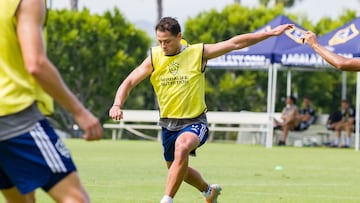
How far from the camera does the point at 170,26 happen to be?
10438mm

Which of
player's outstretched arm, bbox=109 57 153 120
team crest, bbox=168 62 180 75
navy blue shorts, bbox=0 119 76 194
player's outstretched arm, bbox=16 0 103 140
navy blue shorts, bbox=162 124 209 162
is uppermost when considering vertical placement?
player's outstretched arm, bbox=16 0 103 140

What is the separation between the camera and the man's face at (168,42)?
10531mm

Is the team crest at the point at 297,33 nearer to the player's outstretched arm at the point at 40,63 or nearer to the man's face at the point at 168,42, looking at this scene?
the man's face at the point at 168,42

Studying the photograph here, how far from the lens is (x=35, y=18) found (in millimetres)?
5664

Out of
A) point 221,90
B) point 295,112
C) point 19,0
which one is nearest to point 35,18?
point 19,0

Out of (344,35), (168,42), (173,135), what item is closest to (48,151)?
(168,42)

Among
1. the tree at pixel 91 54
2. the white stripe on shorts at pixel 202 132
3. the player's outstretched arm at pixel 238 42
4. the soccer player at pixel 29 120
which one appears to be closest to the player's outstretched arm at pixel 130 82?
the player's outstretched arm at pixel 238 42

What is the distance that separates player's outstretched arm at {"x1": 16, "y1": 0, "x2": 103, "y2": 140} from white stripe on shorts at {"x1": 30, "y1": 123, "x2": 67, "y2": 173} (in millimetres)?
204

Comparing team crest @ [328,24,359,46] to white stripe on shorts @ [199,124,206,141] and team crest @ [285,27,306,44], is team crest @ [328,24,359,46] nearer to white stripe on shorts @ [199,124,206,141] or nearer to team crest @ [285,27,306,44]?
team crest @ [285,27,306,44]

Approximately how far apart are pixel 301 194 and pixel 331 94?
25.3 meters

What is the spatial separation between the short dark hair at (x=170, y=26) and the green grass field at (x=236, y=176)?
7.13 ft

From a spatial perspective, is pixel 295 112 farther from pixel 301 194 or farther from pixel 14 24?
pixel 14 24

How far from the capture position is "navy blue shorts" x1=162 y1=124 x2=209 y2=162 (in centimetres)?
1072

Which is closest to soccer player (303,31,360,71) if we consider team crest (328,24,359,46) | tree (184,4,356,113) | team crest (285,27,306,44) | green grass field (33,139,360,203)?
team crest (285,27,306,44)
